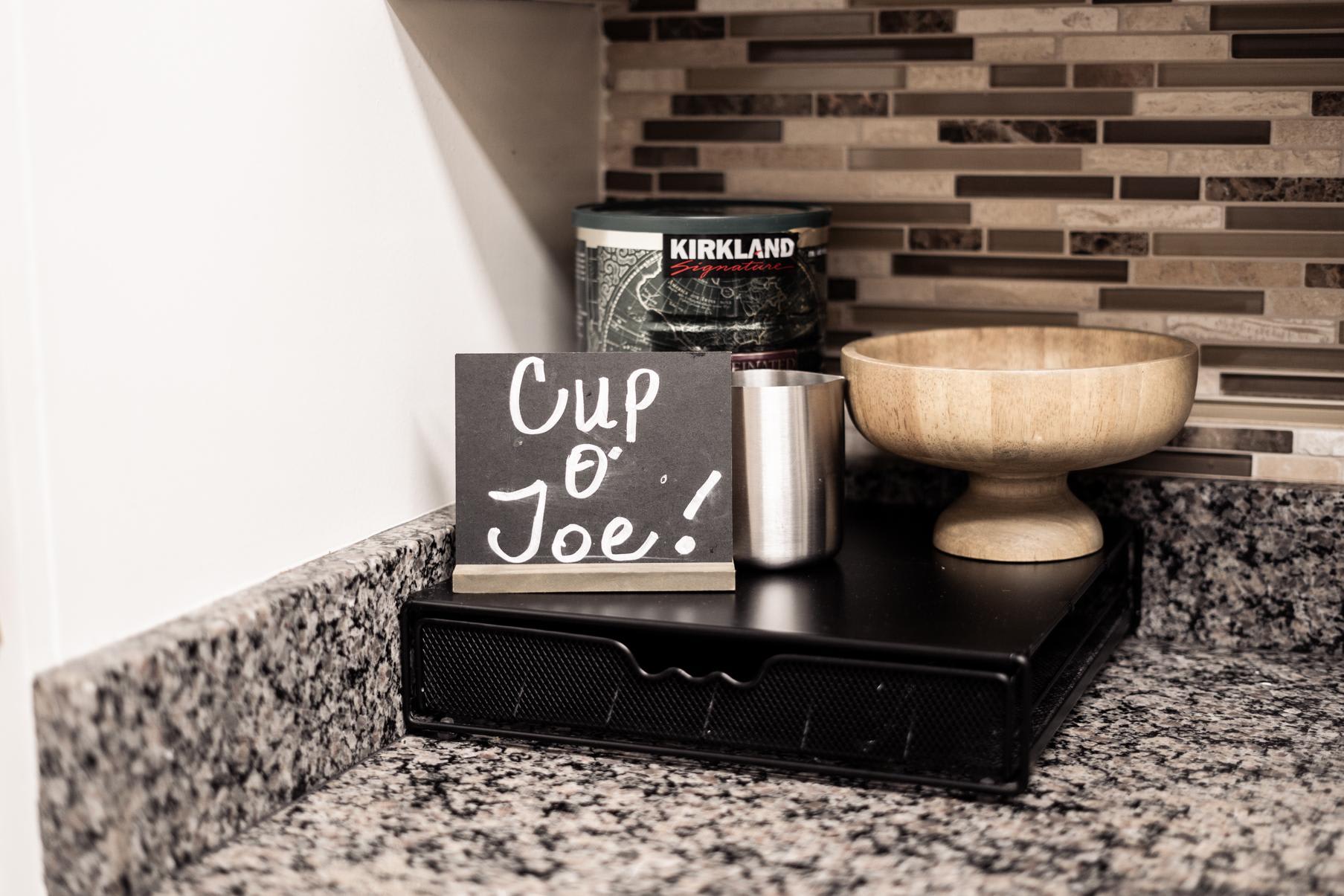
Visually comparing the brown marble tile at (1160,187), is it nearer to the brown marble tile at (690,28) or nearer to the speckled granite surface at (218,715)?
the brown marble tile at (690,28)

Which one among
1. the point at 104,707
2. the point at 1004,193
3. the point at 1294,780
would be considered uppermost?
the point at 1004,193

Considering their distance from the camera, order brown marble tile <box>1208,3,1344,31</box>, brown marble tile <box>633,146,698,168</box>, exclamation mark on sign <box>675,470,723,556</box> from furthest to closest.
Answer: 1. brown marble tile <box>633,146,698,168</box>
2. brown marble tile <box>1208,3,1344,31</box>
3. exclamation mark on sign <box>675,470,723,556</box>

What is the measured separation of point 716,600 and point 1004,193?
0.47 m

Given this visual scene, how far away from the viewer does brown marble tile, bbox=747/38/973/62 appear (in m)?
1.20

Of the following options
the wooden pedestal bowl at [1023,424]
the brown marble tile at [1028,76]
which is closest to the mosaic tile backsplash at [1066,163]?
the brown marble tile at [1028,76]

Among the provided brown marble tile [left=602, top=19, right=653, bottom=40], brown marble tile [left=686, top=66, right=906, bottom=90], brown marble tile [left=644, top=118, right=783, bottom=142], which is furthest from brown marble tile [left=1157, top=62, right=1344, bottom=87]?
brown marble tile [left=602, top=19, right=653, bottom=40]

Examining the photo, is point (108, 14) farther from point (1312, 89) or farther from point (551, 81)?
point (1312, 89)

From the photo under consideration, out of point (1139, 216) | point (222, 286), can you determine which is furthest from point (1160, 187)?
point (222, 286)

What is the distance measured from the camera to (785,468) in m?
0.99

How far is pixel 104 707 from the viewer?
0.74 meters

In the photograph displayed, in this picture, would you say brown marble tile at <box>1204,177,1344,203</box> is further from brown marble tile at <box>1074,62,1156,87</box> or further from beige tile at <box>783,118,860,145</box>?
beige tile at <box>783,118,860,145</box>

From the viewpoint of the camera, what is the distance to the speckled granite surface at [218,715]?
738mm

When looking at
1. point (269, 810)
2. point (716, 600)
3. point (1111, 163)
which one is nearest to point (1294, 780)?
point (716, 600)

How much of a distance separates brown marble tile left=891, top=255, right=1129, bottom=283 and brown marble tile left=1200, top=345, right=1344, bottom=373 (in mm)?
96
